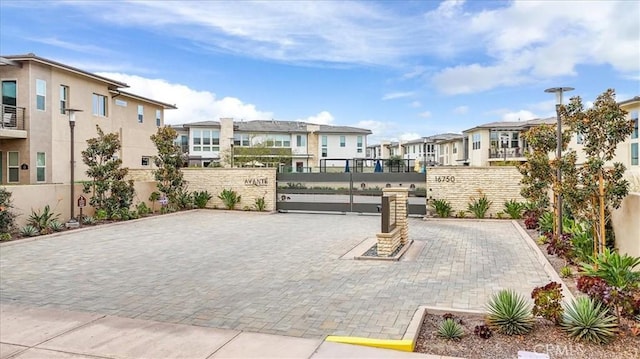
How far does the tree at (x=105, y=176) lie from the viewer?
16.5m

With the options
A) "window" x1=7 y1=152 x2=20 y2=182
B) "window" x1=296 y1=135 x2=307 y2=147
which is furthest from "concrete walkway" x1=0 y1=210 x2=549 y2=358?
"window" x1=296 y1=135 x2=307 y2=147

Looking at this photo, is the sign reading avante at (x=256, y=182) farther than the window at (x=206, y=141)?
No

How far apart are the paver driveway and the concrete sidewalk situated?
1.05 feet

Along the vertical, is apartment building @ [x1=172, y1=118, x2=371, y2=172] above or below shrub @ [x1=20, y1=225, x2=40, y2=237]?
above

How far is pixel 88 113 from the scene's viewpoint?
23.8 metres

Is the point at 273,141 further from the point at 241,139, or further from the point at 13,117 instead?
the point at 13,117

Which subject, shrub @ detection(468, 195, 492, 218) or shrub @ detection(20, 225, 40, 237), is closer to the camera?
shrub @ detection(20, 225, 40, 237)

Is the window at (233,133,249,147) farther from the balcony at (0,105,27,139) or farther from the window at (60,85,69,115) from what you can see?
the balcony at (0,105,27,139)

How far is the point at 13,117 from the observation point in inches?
800

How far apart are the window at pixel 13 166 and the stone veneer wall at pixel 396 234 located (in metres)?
18.5

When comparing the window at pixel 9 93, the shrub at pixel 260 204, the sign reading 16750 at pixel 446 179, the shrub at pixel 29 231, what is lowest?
the shrub at pixel 29 231

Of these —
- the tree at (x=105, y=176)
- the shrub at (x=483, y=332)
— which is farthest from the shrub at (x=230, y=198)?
the shrub at (x=483, y=332)

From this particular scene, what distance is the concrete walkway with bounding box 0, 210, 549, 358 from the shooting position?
19.7 feet

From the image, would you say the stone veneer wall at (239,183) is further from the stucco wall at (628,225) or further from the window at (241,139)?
the window at (241,139)
